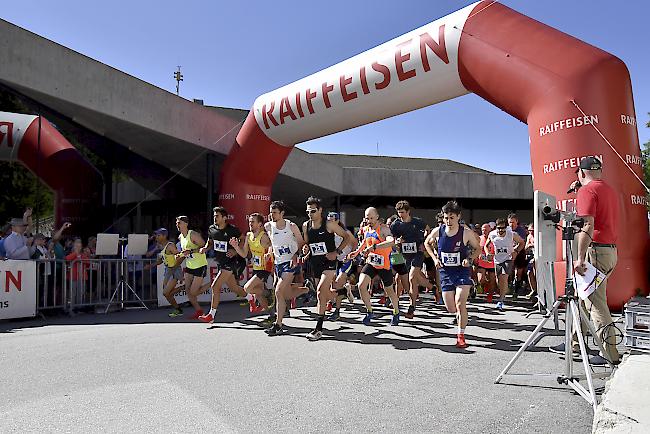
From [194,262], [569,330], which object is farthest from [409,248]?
[569,330]

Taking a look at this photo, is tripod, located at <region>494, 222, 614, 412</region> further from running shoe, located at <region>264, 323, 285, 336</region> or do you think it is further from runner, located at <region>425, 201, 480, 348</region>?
running shoe, located at <region>264, 323, 285, 336</region>

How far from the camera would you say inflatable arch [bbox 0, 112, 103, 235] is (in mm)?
12305

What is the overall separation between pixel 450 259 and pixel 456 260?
0.07m

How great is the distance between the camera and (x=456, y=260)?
6.21m

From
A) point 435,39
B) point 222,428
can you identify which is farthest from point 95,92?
point 222,428

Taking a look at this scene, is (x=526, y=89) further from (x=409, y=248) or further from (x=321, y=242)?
(x=321, y=242)

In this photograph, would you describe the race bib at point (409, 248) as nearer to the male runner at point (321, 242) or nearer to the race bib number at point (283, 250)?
the male runner at point (321, 242)

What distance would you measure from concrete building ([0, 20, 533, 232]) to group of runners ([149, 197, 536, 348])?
4537 mm

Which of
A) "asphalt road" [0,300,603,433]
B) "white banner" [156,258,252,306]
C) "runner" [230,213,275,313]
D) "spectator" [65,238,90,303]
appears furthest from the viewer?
"white banner" [156,258,252,306]

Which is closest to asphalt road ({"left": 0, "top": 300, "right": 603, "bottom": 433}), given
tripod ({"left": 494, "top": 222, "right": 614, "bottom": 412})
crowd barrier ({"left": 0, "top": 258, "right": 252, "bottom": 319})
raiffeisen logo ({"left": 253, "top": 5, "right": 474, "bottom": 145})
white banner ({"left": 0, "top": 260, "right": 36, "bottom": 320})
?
tripod ({"left": 494, "top": 222, "right": 614, "bottom": 412})

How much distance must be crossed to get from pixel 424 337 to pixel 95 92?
9.21 metres

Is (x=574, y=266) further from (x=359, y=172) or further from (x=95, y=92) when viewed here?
(x=359, y=172)

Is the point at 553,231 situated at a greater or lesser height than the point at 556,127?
lesser

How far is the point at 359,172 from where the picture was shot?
21312mm
